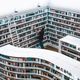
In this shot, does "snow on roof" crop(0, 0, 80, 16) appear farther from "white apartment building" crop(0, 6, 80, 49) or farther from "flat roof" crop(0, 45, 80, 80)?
"flat roof" crop(0, 45, 80, 80)

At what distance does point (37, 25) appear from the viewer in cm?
7438

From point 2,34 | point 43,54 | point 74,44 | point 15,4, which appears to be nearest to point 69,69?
point 43,54

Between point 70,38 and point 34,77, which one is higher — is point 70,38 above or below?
above

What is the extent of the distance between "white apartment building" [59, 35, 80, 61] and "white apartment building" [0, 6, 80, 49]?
23.9 ft

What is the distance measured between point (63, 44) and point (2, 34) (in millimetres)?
15024

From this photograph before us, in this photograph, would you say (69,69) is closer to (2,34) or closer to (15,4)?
(2,34)

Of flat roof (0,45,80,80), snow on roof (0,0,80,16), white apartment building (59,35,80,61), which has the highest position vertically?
snow on roof (0,0,80,16)

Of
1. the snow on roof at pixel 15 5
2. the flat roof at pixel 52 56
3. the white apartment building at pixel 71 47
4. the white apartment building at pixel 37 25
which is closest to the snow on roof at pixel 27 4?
the snow on roof at pixel 15 5

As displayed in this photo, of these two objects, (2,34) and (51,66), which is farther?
(2,34)

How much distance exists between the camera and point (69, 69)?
165ft

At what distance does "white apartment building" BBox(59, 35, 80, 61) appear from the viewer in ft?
205

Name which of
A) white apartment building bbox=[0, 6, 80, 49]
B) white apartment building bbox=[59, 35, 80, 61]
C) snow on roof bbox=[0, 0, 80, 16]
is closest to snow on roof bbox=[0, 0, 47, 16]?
snow on roof bbox=[0, 0, 80, 16]

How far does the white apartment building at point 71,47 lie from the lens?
62491 millimetres

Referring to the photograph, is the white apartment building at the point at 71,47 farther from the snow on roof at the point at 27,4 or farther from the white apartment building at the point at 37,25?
the snow on roof at the point at 27,4
